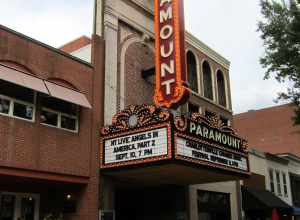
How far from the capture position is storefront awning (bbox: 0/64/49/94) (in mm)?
14592

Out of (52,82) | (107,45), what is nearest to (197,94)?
(107,45)

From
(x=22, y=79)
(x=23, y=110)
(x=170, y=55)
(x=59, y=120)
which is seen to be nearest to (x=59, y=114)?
(x=59, y=120)

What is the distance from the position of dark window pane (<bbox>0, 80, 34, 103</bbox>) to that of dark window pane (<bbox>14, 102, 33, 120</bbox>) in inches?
9.5

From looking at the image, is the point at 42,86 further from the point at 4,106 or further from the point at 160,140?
the point at 160,140

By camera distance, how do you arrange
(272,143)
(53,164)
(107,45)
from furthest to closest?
(272,143) → (107,45) → (53,164)

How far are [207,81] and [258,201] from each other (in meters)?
8.18

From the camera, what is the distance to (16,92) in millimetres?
15422

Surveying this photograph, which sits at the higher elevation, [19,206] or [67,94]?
[67,94]

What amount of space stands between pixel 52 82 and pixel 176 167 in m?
5.69

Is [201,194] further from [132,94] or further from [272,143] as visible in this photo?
[272,143]

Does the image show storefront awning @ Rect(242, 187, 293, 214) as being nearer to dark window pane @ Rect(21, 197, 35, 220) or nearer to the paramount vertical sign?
the paramount vertical sign

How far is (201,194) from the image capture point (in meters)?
24.3

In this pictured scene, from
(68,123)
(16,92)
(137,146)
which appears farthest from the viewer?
(68,123)

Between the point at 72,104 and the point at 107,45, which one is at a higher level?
the point at 107,45
